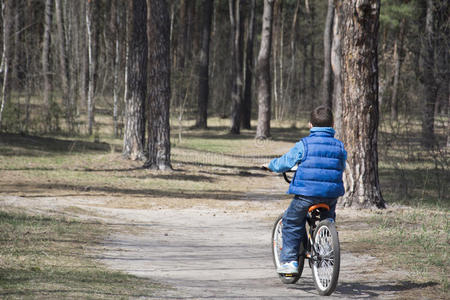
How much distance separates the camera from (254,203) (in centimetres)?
1363

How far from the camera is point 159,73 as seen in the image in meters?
16.9

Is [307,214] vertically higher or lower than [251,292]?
higher

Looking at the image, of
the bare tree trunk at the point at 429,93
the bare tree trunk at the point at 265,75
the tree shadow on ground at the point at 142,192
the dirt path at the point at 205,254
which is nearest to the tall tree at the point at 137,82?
the tree shadow on ground at the point at 142,192

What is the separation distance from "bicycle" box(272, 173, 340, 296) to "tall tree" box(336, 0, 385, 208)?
5265mm

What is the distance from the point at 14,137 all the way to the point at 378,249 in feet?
52.2

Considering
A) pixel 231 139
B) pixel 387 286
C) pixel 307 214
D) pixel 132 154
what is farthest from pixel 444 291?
pixel 231 139

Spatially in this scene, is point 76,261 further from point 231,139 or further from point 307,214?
point 231,139

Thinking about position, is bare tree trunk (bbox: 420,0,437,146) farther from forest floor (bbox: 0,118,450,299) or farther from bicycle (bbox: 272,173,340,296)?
bicycle (bbox: 272,173,340,296)

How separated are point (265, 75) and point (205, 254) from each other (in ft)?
76.5

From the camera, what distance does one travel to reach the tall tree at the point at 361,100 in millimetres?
11391

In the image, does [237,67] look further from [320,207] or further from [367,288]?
[320,207]

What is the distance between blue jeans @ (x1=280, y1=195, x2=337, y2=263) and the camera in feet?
20.0

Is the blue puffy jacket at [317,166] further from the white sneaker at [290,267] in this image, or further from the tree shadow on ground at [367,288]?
the tree shadow on ground at [367,288]

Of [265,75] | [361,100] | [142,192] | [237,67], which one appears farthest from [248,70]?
[361,100]
